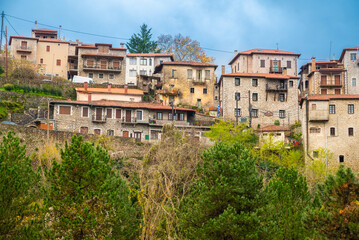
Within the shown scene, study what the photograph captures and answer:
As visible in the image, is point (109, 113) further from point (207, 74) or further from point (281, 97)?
point (281, 97)

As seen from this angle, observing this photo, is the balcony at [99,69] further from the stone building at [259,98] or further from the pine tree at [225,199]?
the pine tree at [225,199]

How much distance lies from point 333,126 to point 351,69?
17.9 metres

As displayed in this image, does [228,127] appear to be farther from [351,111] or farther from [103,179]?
[103,179]

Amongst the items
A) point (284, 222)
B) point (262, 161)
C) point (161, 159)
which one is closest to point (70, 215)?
point (284, 222)

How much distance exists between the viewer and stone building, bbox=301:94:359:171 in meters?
53.9

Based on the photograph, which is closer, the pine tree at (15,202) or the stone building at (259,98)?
the pine tree at (15,202)

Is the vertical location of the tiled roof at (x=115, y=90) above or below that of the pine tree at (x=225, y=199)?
above

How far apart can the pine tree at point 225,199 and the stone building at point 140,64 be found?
178 ft

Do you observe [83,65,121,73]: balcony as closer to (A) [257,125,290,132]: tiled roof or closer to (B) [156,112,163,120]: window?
(B) [156,112,163,120]: window

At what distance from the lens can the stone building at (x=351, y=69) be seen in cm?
6800

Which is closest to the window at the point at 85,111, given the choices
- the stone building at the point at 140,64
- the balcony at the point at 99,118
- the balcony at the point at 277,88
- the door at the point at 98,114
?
the balcony at the point at 99,118

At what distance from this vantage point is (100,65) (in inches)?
2825

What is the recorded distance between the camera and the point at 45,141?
41.0 meters

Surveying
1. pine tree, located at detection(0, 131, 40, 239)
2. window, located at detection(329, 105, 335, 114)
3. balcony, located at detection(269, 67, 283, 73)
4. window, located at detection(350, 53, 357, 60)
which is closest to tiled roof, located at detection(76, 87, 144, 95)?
balcony, located at detection(269, 67, 283, 73)
